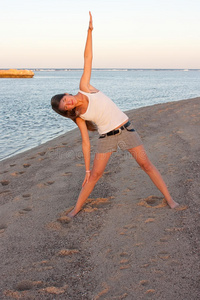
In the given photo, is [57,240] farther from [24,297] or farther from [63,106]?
[63,106]

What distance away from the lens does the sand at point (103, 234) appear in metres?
2.76

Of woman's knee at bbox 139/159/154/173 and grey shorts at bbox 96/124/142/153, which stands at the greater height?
grey shorts at bbox 96/124/142/153

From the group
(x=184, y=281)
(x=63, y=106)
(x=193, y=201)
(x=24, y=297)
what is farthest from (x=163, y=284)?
(x=63, y=106)

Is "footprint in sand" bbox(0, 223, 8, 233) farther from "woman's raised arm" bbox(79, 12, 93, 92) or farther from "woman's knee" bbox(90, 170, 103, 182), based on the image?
"woman's raised arm" bbox(79, 12, 93, 92)

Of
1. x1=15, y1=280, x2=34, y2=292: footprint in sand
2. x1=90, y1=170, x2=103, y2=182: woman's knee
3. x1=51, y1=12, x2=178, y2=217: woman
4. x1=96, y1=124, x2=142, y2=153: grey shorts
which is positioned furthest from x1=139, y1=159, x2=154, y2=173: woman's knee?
x1=15, y1=280, x2=34, y2=292: footprint in sand

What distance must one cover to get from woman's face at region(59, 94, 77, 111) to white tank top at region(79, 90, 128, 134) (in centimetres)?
21

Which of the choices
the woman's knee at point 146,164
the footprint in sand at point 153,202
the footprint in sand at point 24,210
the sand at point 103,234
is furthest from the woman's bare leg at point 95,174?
the footprint in sand at point 153,202

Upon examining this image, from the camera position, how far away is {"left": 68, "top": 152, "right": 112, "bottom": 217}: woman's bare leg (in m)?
3.89

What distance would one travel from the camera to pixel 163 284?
8.89 ft

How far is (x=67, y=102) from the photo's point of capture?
3449 millimetres

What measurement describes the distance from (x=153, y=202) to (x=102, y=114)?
1.55 meters

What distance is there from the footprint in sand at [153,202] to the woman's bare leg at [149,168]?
136 millimetres

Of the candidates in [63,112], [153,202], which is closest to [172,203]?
[153,202]

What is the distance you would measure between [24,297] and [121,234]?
133 cm
